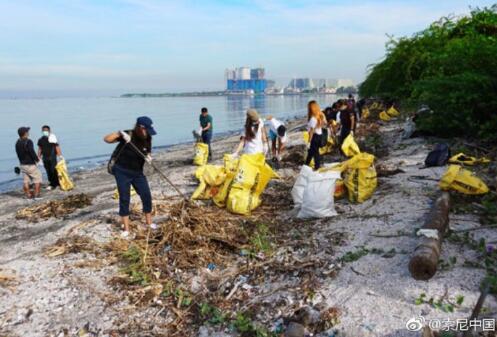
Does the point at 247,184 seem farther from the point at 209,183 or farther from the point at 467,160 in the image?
the point at 467,160

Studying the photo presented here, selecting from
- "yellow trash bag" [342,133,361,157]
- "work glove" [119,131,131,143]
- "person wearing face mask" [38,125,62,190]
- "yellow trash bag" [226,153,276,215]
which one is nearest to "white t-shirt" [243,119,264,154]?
"yellow trash bag" [226,153,276,215]

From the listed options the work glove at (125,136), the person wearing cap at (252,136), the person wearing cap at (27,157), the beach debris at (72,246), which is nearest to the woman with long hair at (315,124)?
the person wearing cap at (252,136)

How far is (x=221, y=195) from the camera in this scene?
20.8 ft

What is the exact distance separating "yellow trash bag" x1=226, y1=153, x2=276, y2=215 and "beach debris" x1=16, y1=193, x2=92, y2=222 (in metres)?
3.40

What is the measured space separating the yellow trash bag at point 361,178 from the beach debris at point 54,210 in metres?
5.16

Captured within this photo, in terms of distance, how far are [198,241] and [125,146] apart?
5.33 feet

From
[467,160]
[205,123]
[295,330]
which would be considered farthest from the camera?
[205,123]

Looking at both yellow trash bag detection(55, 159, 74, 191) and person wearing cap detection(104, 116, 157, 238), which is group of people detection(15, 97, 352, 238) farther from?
yellow trash bag detection(55, 159, 74, 191)

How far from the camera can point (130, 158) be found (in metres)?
5.24

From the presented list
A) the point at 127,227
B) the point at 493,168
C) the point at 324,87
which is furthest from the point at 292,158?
the point at 324,87

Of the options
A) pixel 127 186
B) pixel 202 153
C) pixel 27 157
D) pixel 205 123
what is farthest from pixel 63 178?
pixel 127 186

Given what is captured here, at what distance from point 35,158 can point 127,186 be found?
4.71 metres

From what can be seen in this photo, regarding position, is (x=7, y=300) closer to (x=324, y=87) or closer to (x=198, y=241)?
(x=198, y=241)

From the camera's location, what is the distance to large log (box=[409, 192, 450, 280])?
342cm
